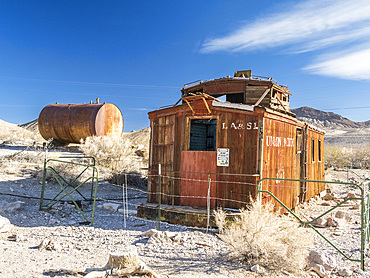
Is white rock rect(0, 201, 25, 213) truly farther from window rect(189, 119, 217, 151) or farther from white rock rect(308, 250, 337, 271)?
white rock rect(308, 250, 337, 271)

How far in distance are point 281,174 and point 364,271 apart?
15.4 feet

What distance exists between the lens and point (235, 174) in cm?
917

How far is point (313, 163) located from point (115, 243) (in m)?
11.5

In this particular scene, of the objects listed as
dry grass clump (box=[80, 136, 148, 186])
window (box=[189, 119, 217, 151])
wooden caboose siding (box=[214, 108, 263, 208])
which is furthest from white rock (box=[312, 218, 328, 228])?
dry grass clump (box=[80, 136, 148, 186])

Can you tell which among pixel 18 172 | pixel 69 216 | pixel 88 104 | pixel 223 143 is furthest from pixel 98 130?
pixel 223 143

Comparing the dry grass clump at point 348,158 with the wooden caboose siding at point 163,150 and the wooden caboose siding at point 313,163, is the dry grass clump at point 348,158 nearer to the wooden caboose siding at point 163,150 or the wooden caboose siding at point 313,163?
the wooden caboose siding at point 313,163

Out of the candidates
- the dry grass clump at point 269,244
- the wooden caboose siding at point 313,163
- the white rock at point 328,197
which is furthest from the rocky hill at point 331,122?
the dry grass clump at point 269,244

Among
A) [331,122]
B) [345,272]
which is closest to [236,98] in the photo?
[345,272]

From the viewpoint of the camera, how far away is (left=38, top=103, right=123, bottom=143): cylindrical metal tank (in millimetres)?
21672

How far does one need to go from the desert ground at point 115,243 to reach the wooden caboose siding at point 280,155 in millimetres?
1517

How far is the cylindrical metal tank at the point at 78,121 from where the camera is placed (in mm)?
21672

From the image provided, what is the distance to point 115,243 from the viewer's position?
24.5 ft

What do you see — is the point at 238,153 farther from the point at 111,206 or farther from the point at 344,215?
the point at 111,206

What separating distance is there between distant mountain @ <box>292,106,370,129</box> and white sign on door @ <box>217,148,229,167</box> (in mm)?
87123
